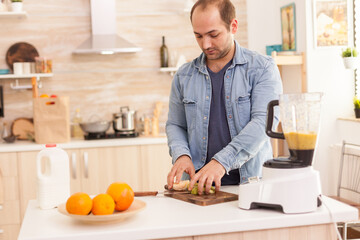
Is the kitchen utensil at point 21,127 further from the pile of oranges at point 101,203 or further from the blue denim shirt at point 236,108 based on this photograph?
the pile of oranges at point 101,203

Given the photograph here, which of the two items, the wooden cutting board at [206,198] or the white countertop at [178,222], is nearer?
the white countertop at [178,222]

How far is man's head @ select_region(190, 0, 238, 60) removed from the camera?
84.0 inches

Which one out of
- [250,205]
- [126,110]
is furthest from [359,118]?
[250,205]

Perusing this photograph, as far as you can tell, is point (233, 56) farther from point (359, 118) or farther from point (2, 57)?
point (2, 57)

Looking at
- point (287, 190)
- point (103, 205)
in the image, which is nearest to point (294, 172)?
point (287, 190)

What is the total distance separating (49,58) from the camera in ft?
15.3

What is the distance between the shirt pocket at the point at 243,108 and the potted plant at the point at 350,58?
2.07 metres

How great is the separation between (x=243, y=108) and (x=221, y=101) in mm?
113

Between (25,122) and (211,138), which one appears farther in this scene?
(25,122)

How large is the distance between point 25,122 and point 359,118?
2858 mm

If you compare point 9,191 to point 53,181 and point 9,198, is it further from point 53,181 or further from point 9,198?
point 53,181

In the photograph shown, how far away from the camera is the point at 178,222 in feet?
5.41

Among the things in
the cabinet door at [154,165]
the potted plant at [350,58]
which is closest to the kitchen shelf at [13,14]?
the cabinet door at [154,165]

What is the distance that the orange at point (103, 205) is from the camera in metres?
1.66
